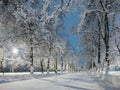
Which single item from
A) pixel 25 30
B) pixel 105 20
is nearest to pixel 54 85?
pixel 105 20

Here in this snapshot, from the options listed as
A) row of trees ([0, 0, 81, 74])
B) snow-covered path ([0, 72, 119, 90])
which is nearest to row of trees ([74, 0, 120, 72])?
row of trees ([0, 0, 81, 74])

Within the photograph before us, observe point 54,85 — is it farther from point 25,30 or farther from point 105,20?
point 25,30

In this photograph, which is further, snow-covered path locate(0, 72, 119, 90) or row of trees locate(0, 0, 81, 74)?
row of trees locate(0, 0, 81, 74)

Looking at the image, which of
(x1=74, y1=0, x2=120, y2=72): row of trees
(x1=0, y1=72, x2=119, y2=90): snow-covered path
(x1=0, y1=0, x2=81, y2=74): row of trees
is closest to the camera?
(x1=0, y1=72, x2=119, y2=90): snow-covered path

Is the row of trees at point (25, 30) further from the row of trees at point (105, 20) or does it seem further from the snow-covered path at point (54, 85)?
the snow-covered path at point (54, 85)

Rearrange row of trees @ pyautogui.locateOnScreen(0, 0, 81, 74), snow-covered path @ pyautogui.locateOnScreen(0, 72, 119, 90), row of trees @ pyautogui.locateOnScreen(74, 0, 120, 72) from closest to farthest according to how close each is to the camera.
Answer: snow-covered path @ pyautogui.locateOnScreen(0, 72, 119, 90) → row of trees @ pyautogui.locateOnScreen(74, 0, 120, 72) → row of trees @ pyautogui.locateOnScreen(0, 0, 81, 74)

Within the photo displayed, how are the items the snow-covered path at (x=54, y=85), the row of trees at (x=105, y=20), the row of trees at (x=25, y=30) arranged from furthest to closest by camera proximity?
the row of trees at (x=25, y=30)
the row of trees at (x=105, y=20)
the snow-covered path at (x=54, y=85)

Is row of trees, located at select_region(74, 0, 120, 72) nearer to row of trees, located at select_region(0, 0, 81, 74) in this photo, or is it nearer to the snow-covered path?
row of trees, located at select_region(0, 0, 81, 74)

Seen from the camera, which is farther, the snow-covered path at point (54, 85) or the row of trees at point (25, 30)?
the row of trees at point (25, 30)

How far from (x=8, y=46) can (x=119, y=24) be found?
13886 millimetres

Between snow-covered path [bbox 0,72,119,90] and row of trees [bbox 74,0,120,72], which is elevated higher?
row of trees [bbox 74,0,120,72]

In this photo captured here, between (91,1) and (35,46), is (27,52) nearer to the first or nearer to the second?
(35,46)

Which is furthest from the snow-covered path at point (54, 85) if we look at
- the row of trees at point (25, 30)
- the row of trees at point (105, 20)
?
the row of trees at point (105, 20)

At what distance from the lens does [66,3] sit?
431 inches
